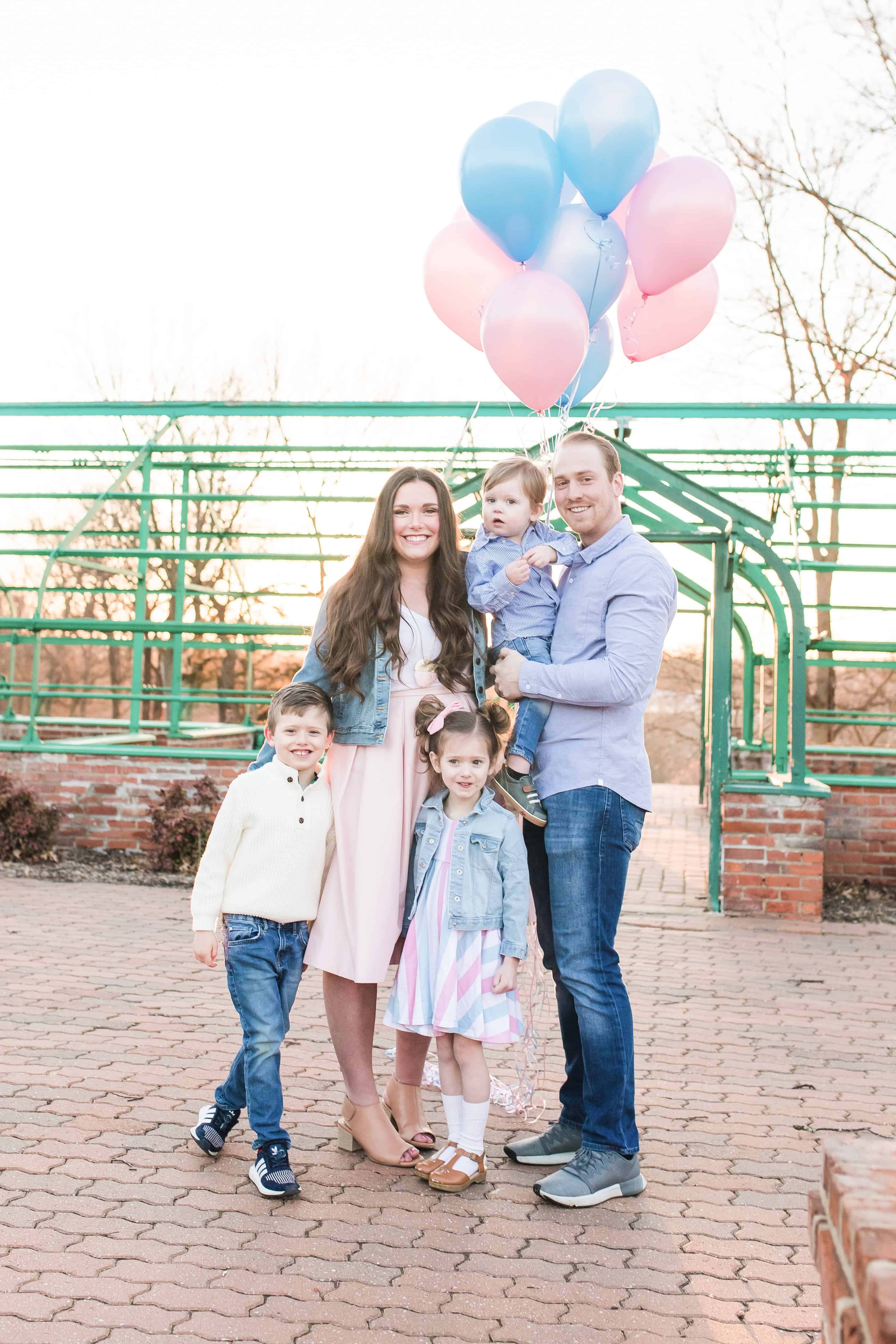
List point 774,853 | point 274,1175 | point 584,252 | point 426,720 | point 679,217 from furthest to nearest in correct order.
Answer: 1. point 774,853
2. point 584,252
3. point 679,217
4. point 426,720
5. point 274,1175

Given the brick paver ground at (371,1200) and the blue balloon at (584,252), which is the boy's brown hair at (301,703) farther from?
the blue balloon at (584,252)

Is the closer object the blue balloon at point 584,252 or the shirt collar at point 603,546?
the shirt collar at point 603,546

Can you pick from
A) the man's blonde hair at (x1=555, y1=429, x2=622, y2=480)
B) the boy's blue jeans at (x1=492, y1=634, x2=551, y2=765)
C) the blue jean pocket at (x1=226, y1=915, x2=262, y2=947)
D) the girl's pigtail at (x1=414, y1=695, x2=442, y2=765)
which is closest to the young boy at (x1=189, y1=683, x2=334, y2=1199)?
the blue jean pocket at (x1=226, y1=915, x2=262, y2=947)

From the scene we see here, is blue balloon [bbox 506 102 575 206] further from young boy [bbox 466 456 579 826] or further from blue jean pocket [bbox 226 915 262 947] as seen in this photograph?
blue jean pocket [bbox 226 915 262 947]

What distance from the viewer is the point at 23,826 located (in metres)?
8.07

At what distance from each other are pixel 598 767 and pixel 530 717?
231 mm

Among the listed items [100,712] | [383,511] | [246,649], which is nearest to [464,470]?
[246,649]

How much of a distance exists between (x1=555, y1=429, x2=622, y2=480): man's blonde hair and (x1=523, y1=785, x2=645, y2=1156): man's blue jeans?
2.85 ft

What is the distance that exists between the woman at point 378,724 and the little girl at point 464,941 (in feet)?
0.34

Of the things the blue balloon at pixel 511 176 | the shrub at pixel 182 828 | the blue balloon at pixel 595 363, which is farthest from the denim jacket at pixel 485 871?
the shrub at pixel 182 828

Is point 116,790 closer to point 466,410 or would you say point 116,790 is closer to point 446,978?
point 466,410

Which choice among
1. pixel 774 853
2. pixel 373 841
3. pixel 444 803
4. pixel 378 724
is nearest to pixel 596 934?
pixel 444 803

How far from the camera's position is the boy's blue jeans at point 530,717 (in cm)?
319

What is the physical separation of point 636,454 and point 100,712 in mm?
19270
